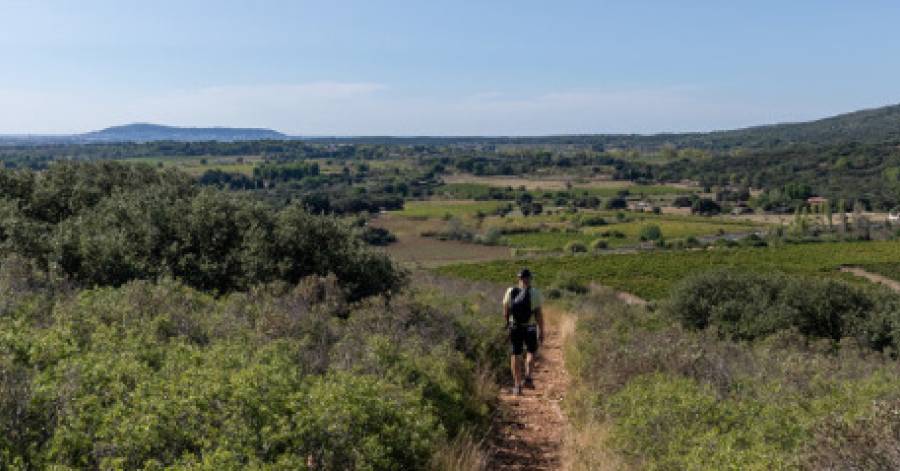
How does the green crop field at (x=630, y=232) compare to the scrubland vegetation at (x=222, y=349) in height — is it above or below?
below

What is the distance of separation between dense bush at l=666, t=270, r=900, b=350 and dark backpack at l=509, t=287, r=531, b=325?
13.1m

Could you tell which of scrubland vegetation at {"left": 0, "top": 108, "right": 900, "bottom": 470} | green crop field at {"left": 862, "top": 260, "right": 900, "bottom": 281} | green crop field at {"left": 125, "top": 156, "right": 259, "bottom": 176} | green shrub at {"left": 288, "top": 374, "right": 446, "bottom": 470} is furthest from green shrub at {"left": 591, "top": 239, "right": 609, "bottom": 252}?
green shrub at {"left": 288, "top": 374, "right": 446, "bottom": 470}

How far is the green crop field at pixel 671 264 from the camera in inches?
2119

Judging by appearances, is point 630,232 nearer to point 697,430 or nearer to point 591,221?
point 591,221

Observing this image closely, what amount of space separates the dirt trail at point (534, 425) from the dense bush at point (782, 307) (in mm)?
11719

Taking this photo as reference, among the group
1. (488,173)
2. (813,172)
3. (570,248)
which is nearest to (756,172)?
(813,172)

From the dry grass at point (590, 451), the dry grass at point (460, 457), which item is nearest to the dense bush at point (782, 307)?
the dry grass at point (590, 451)

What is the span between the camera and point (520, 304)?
939 centimetres

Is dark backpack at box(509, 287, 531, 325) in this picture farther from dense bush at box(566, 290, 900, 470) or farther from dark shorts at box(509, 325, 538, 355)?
dense bush at box(566, 290, 900, 470)

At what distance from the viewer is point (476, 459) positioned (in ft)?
19.0

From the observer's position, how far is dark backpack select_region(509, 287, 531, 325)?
9391 mm

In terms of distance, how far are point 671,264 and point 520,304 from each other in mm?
55755

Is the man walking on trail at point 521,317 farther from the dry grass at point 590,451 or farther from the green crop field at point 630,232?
the green crop field at point 630,232

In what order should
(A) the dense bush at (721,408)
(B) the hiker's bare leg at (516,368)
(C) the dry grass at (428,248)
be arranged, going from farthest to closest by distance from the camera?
(C) the dry grass at (428,248), (B) the hiker's bare leg at (516,368), (A) the dense bush at (721,408)
